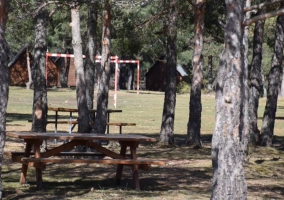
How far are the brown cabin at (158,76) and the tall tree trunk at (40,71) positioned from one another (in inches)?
2352

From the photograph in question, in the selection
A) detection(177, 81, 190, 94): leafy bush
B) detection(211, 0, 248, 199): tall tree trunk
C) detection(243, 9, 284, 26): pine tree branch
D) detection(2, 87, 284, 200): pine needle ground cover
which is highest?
detection(243, 9, 284, 26): pine tree branch

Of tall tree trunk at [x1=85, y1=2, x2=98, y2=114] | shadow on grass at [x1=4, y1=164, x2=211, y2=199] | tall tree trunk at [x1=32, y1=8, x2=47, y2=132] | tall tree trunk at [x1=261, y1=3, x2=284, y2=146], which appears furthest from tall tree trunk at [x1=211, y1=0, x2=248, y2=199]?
tall tree trunk at [x1=261, y1=3, x2=284, y2=146]

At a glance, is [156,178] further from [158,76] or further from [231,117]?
[158,76]

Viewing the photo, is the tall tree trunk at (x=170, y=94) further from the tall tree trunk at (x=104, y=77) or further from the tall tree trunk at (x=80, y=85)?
the tall tree trunk at (x=80, y=85)

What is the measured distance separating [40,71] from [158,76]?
6306 cm

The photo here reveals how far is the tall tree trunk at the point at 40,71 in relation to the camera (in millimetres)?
14359

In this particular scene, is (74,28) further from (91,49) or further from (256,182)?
(256,182)

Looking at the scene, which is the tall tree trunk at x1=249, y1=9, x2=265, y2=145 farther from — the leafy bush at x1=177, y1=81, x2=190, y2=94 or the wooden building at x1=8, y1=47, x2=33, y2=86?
the wooden building at x1=8, y1=47, x2=33, y2=86

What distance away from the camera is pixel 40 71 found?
1490cm

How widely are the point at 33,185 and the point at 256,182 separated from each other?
393cm

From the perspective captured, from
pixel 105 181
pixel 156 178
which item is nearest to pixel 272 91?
pixel 156 178

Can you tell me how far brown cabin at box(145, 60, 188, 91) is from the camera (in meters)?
75.5

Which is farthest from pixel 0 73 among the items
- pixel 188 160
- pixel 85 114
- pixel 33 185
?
pixel 188 160

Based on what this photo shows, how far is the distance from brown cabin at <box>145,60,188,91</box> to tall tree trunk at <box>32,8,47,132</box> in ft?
196
